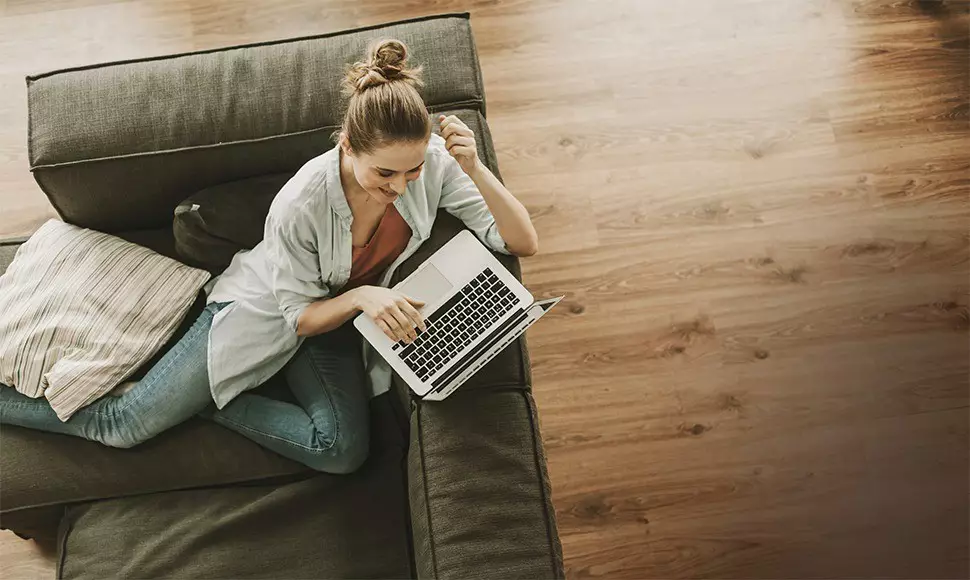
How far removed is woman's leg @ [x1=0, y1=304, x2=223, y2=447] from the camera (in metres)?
1.59

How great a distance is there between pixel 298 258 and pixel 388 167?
315 millimetres

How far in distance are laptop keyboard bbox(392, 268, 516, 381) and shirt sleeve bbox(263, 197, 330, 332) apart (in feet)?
0.82

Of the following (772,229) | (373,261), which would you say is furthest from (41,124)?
(772,229)

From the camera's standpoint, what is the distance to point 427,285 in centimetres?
148

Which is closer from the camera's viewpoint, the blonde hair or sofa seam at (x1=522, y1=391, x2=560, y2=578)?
the blonde hair

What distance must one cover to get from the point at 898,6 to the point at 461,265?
6.15 ft

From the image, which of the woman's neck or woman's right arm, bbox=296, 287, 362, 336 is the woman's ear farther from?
woman's right arm, bbox=296, 287, 362, 336

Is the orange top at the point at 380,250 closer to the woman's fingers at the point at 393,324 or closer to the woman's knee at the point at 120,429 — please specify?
the woman's fingers at the point at 393,324

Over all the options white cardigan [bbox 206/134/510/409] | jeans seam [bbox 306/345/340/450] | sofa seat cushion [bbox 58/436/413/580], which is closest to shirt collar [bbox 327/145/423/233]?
white cardigan [bbox 206/134/510/409]

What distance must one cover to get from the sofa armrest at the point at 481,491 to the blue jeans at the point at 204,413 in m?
0.19

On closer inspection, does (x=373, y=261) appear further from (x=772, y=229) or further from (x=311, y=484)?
(x=772, y=229)

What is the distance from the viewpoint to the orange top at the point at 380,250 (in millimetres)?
1594

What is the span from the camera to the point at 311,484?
1629 mm

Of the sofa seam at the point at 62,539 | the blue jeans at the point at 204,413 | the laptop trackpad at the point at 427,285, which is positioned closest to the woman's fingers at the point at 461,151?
the laptop trackpad at the point at 427,285
